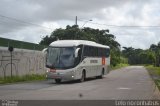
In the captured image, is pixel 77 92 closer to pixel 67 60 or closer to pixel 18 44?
pixel 67 60

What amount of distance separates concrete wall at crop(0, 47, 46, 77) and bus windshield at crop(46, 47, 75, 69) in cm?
509

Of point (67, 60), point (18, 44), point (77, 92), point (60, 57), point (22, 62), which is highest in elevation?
point (18, 44)

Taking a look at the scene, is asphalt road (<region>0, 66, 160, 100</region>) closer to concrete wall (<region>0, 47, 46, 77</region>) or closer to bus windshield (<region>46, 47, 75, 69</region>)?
bus windshield (<region>46, 47, 75, 69</region>)

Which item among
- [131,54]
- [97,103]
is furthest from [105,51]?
[131,54]

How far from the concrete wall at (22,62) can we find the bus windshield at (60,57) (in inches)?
201

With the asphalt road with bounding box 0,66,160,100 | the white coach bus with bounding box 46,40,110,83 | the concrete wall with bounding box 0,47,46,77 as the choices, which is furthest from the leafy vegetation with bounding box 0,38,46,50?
the asphalt road with bounding box 0,66,160,100

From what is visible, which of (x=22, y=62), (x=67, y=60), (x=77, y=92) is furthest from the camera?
(x=22, y=62)

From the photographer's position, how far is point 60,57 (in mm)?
33094

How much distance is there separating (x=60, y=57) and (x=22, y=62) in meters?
9.10

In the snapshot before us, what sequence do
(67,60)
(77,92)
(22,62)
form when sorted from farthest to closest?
(22,62)
(67,60)
(77,92)

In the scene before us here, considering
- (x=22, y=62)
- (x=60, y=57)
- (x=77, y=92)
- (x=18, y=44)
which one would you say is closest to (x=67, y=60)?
(x=60, y=57)

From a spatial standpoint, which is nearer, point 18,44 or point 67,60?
point 67,60

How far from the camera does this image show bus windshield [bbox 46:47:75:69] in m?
32.9

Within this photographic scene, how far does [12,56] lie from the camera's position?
3866 centimetres
